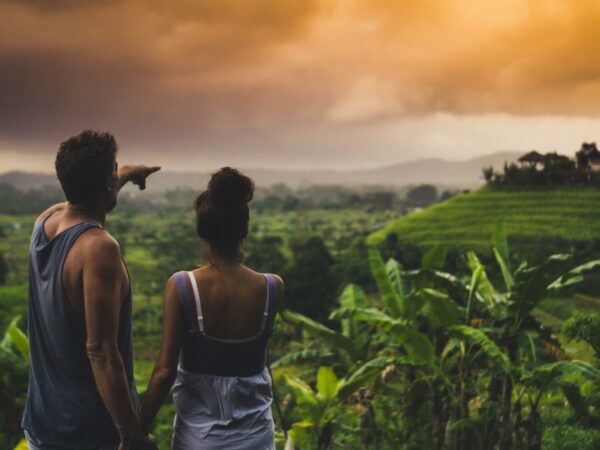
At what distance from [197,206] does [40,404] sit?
71cm

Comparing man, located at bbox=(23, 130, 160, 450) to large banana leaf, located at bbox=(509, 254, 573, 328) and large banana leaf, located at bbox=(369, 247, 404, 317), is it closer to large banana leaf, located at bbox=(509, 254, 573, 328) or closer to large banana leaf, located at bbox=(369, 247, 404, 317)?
large banana leaf, located at bbox=(509, 254, 573, 328)

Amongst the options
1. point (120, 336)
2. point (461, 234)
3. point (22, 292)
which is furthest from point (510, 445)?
point (461, 234)

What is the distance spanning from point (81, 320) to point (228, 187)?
539mm

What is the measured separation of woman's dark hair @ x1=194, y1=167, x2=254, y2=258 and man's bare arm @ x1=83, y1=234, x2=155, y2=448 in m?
0.25

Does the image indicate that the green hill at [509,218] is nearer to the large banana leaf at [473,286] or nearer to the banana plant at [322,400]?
the large banana leaf at [473,286]

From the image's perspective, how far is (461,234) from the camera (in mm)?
30031

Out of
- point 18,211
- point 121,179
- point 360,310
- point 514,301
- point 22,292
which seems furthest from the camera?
point 18,211

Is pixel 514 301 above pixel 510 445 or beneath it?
above

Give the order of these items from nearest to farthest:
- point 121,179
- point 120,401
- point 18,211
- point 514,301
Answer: point 120,401 → point 121,179 → point 514,301 → point 18,211

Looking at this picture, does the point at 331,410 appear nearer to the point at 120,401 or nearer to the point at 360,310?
the point at 360,310

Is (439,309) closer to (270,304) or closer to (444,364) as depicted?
(444,364)

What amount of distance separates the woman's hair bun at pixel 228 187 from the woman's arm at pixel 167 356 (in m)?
0.26

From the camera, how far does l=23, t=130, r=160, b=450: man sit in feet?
5.55

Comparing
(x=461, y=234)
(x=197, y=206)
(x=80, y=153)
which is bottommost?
(x=461, y=234)
